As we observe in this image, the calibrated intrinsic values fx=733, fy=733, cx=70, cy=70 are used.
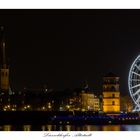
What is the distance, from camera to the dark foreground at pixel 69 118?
22.9 metres

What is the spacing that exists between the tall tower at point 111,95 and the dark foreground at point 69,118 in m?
0.77

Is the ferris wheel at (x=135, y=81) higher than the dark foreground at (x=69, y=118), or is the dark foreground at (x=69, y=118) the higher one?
the ferris wheel at (x=135, y=81)

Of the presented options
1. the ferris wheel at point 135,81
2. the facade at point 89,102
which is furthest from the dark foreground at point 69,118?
the ferris wheel at point 135,81

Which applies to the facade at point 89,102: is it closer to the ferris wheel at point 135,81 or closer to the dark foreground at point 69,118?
Answer: the dark foreground at point 69,118

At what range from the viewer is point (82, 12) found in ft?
35.3

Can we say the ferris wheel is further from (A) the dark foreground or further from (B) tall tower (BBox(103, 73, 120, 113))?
(A) the dark foreground

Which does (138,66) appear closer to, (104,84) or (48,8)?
(104,84)
